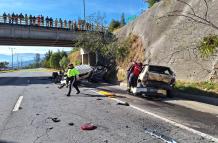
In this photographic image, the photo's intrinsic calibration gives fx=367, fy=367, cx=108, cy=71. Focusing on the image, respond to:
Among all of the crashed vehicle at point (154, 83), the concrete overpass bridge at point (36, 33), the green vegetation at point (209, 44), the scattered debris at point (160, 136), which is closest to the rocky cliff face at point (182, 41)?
the crashed vehicle at point (154, 83)

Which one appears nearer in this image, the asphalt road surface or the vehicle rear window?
the asphalt road surface

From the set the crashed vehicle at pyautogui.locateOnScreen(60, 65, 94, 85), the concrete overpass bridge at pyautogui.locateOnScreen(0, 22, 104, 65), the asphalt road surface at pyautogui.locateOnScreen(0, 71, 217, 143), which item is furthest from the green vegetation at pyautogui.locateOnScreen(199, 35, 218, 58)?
the concrete overpass bridge at pyautogui.locateOnScreen(0, 22, 104, 65)

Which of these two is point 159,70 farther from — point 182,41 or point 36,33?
point 36,33

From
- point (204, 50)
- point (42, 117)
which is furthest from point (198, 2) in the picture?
point (42, 117)

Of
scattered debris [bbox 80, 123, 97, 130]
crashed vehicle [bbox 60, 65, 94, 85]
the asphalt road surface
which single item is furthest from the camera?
crashed vehicle [bbox 60, 65, 94, 85]

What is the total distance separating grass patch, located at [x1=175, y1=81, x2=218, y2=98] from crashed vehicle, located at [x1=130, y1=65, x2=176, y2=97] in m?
1.76

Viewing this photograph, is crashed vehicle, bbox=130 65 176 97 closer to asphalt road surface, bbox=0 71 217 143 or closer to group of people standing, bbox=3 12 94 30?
asphalt road surface, bbox=0 71 217 143

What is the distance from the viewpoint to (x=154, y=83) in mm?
17094

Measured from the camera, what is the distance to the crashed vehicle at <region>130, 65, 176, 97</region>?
670 inches

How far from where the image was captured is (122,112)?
38.7 feet

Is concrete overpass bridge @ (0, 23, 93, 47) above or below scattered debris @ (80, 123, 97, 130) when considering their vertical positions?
above

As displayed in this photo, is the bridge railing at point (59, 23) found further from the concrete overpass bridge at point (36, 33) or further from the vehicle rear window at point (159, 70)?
the vehicle rear window at point (159, 70)

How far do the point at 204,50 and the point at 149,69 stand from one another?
4.67 meters

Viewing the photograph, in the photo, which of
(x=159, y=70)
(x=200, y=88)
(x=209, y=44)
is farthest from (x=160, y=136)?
(x=200, y=88)
